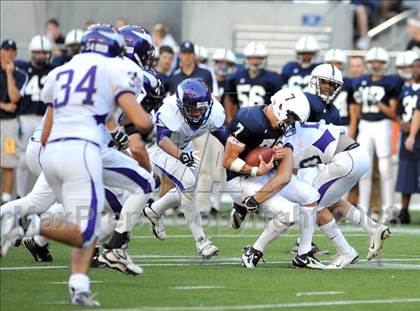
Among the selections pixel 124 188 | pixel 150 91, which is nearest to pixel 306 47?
pixel 150 91

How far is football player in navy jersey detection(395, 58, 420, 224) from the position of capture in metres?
14.1

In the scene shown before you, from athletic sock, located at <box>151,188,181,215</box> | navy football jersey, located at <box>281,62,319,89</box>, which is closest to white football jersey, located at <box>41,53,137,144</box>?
athletic sock, located at <box>151,188,181,215</box>

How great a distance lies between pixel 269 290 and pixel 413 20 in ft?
37.9

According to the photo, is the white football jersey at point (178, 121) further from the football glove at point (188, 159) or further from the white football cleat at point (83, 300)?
the white football cleat at point (83, 300)

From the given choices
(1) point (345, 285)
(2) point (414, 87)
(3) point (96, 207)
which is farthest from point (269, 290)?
(2) point (414, 87)

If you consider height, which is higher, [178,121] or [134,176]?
[178,121]

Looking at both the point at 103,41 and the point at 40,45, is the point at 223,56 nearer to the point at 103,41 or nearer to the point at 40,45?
the point at 40,45

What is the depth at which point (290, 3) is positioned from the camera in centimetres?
1825

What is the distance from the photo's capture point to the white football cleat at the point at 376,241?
9383mm

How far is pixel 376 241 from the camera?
941 centimetres

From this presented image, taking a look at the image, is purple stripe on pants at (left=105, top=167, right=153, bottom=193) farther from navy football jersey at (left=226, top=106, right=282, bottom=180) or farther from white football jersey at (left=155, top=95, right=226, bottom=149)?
white football jersey at (left=155, top=95, right=226, bottom=149)

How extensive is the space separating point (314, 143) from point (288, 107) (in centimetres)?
93

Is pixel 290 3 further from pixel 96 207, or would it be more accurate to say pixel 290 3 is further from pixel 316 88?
pixel 96 207

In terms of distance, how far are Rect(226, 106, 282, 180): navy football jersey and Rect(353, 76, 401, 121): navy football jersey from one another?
223 inches
